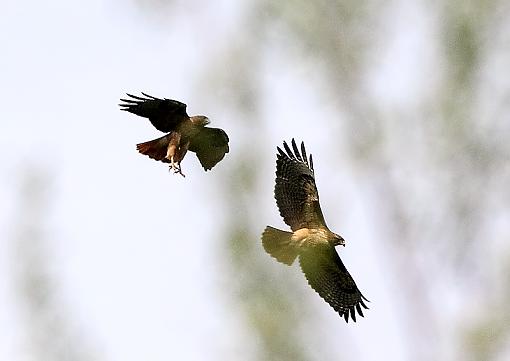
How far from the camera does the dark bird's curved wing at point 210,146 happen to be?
872cm

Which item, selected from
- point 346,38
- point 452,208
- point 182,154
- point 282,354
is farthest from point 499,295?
point 182,154

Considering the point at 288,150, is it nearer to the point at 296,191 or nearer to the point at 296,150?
the point at 296,150

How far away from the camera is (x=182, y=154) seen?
8266 millimetres

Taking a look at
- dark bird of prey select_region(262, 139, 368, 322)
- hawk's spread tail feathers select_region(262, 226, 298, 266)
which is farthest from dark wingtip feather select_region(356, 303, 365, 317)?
hawk's spread tail feathers select_region(262, 226, 298, 266)

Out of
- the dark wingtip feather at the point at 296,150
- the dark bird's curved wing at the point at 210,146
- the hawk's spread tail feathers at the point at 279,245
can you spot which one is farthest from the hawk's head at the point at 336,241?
the dark wingtip feather at the point at 296,150

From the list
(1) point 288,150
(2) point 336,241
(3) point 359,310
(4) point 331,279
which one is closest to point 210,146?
(2) point 336,241

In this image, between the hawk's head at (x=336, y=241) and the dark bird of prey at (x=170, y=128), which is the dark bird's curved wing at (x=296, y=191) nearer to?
the hawk's head at (x=336, y=241)

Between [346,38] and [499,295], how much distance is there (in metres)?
3.27

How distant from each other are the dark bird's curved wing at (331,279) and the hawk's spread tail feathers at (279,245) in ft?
0.57

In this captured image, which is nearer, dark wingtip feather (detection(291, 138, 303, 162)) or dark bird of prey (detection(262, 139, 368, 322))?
dark bird of prey (detection(262, 139, 368, 322))

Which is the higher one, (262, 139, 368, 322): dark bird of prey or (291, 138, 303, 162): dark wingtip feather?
(291, 138, 303, 162): dark wingtip feather

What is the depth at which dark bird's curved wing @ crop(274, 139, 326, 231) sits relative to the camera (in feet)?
29.8

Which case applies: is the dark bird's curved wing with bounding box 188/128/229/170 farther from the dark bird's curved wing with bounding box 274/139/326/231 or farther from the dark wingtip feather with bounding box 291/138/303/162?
the dark wingtip feather with bounding box 291/138/303/162

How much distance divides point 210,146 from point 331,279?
1.29m
